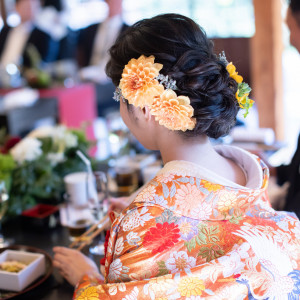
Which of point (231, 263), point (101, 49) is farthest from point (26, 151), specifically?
point (101, 49)

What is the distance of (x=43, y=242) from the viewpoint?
143 centimetres

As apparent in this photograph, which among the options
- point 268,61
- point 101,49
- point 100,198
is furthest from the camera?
point 101,49

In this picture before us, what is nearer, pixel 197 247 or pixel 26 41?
pixel 197 247

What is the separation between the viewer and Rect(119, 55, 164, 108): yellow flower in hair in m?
0.97

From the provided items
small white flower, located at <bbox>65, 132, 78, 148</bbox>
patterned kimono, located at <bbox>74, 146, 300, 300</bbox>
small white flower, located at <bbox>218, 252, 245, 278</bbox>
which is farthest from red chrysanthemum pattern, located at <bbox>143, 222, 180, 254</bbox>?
small white flower, located at <bbox>65, 132, 78, 148</bbox>

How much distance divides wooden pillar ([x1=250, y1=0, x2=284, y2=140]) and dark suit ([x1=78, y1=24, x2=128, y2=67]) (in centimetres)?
301

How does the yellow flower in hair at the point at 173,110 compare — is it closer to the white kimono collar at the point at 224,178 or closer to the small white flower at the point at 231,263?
the white kimono collar at the point at 224,178

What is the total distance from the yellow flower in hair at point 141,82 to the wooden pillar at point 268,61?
2322 millimetres

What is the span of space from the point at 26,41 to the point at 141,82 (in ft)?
16.1

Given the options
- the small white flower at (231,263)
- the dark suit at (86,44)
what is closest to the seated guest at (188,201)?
the small white flower at (231,263)

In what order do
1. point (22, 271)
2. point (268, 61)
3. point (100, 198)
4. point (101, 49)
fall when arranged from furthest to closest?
point (101, 49) < point (268, 61) < point (100, 198) < point (22, 271)

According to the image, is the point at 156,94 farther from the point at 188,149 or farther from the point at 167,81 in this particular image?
the point at 188,149

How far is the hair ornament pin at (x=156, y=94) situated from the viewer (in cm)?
97

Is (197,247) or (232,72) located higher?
(232,72)
